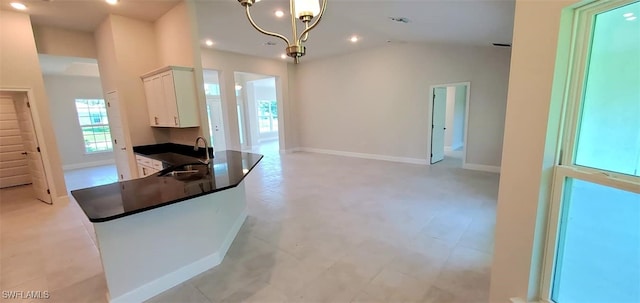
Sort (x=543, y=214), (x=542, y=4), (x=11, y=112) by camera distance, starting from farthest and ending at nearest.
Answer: (x=11, y=112)
(x=543, y=214)
(x=542, y=4)

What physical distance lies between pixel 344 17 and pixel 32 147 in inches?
222

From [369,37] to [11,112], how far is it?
311 inches

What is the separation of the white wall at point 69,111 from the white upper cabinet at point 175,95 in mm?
4807

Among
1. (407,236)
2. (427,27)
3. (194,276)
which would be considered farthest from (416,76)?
(194,276)

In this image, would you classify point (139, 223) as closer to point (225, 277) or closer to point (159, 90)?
point (225, 277)

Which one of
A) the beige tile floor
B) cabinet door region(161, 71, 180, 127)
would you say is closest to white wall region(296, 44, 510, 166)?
the beige tile floor

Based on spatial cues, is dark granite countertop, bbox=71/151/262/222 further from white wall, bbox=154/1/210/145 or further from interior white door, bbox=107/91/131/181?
interior white door, bbox=107/91/131/181

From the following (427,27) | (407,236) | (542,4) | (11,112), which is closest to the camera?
(542,4)

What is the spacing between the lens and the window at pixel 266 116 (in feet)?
40.5

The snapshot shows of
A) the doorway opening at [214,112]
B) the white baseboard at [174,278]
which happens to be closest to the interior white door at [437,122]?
the white baseboard at [174,278]

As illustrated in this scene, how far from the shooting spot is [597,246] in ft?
4.03

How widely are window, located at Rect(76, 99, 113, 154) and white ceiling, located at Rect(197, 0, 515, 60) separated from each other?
4.35 metres

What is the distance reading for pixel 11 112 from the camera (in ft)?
18.2

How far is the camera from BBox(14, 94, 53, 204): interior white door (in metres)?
4.11
